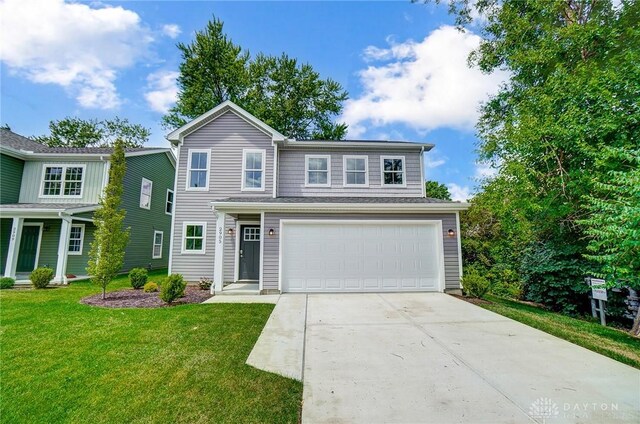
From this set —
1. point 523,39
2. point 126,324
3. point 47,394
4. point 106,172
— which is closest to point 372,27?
point 523,39

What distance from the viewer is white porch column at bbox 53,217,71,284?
10.5 m

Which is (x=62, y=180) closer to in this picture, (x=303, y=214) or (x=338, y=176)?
(x=303, y=214)

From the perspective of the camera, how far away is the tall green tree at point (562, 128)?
25.2 ft

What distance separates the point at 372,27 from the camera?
46.1 feet

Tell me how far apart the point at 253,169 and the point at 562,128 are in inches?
422

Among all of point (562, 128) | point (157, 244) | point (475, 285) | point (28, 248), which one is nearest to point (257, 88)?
point (157, 244)

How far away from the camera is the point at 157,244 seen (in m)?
15.8

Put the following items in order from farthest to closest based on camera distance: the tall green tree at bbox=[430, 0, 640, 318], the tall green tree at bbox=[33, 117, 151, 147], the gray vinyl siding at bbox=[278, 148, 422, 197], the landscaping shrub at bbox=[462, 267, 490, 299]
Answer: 1. the tall green tree at bbox=[33, 117, 151, 147]
2. the gray vinyl siding at bbox=[278, 148, 422, 197]
3. the landscaping shrub at bbox=[462, 267, 490, 299]
4. the tall green tree at bbox=[430, 0, 640, 318]

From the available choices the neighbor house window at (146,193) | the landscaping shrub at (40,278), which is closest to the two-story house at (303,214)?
the landscaping shrub at (40,278)

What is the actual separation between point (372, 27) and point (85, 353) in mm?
16716

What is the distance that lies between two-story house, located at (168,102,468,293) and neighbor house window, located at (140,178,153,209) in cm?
469

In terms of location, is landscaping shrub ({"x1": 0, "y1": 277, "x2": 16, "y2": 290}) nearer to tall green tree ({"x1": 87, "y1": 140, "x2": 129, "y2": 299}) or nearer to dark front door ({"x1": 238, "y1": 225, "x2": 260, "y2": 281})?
tall green tree ({"x1": 87, "y1": 140, "x2": 129, "y2": 299})

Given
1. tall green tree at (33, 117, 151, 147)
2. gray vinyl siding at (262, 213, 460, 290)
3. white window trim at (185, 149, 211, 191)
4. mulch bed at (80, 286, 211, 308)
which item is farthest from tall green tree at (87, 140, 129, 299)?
tall green tree at (33, 117, 151, 147)

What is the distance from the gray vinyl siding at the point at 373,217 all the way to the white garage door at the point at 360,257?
0.18 metres
